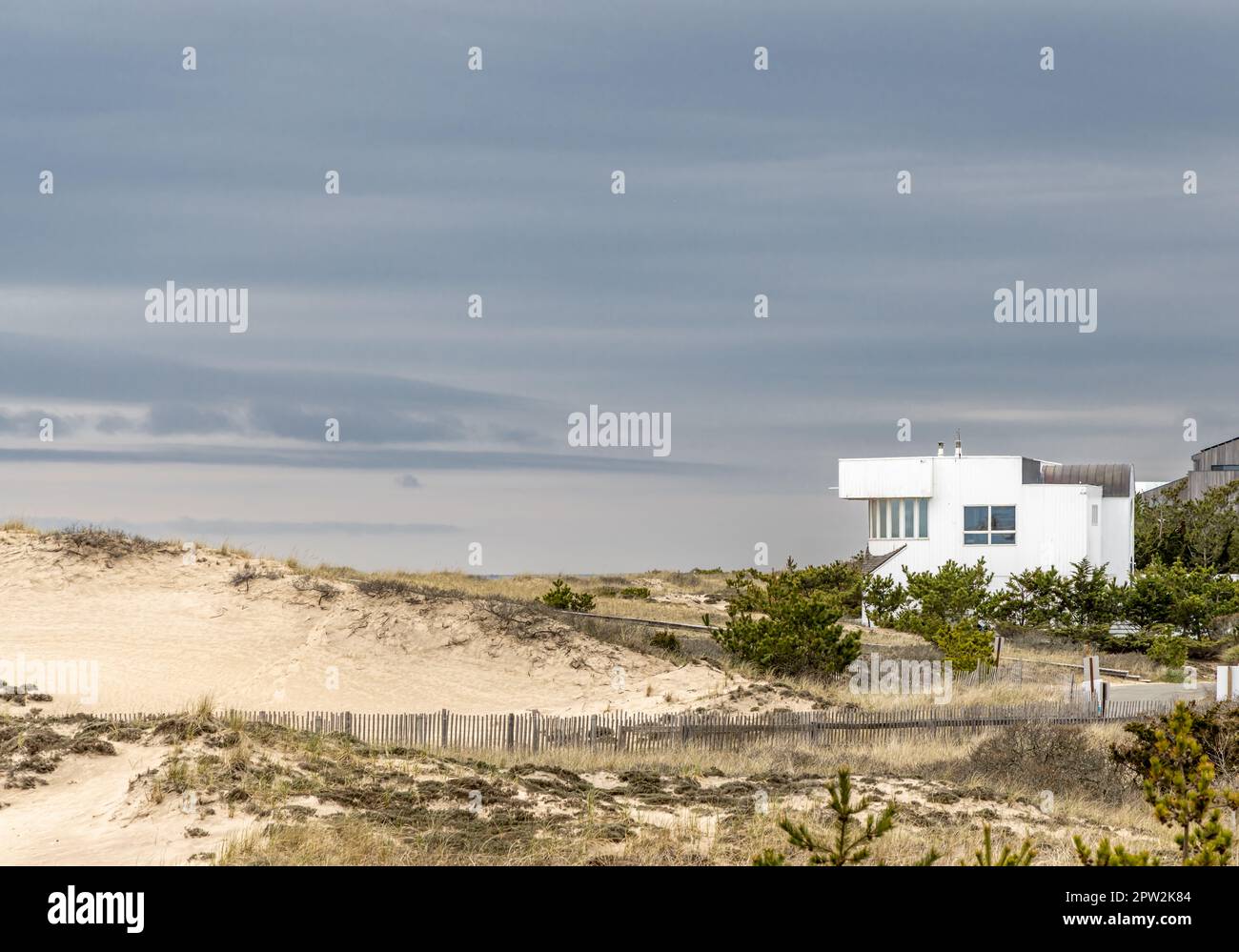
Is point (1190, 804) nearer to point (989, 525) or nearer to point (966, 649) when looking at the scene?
point (966, 649)

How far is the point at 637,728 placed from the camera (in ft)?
74.1

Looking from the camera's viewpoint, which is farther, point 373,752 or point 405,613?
point 405,613

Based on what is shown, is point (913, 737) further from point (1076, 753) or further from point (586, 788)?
point (586, 788)

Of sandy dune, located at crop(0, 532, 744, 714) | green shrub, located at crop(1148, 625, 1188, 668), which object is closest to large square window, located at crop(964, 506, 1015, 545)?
green shrub, located at crop(1148, 625, 1188, 668)

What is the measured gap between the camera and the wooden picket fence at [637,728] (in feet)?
72.5

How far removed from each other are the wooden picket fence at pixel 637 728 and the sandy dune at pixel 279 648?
6064 mm

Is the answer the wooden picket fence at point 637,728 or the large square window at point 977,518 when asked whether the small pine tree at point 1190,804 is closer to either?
the wooden picket fence at point 637,728

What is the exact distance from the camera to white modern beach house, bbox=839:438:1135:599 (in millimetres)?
50125

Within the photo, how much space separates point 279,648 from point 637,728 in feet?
46.2

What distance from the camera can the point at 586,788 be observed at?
17.0 m

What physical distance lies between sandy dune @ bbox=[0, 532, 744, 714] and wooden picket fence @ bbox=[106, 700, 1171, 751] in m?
6.06

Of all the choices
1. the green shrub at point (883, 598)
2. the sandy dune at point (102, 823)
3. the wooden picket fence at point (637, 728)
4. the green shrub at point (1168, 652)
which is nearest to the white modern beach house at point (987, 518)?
the green shrub at point (883, 598)
